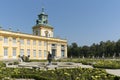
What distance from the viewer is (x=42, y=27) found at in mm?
55500

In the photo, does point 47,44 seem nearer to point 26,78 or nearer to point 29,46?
point 29,46

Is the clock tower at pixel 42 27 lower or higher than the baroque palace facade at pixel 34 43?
higher

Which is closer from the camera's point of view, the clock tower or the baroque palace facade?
the baroque palace facade

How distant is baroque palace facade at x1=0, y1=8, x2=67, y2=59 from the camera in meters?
42.0

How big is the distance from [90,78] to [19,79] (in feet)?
10.9

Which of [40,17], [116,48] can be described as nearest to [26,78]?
[40,17]

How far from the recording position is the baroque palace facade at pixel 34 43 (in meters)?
42.0

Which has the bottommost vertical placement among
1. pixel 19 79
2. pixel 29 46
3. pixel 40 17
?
pixel 19 79

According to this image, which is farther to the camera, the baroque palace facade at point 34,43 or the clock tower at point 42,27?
the clock tower at point 42,27

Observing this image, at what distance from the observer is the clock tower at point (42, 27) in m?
55.4

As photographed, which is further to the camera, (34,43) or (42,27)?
(42,27)

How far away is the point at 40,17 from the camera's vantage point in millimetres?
59188

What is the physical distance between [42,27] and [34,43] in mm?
7207

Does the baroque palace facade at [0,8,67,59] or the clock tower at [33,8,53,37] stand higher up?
the clock tower at [33,8,53,37]
